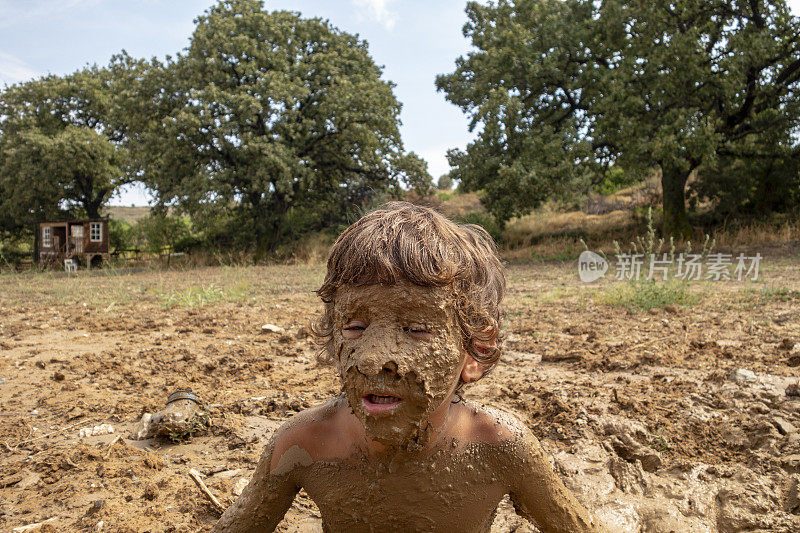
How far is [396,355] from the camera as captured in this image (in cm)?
120

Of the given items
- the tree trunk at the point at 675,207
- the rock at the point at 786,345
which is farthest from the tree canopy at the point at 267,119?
the rock at the point at 786,345

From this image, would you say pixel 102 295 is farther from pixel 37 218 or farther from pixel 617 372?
pixel 37 218

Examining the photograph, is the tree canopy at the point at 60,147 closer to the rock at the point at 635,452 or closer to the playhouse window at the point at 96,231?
the playhouse window at the point at 96,231

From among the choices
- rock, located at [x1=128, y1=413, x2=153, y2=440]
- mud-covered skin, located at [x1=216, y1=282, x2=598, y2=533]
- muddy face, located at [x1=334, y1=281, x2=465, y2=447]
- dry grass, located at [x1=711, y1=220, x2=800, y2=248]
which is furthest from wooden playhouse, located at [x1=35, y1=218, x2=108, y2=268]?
muddy face, located at [x1=334, y1=281, x2=465, y2=447]

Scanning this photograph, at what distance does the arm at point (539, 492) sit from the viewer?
1517 millimetres

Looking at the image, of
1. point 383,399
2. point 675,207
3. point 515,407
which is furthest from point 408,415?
point 675,207

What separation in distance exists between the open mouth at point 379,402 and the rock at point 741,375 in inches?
118

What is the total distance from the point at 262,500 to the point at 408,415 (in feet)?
2.15

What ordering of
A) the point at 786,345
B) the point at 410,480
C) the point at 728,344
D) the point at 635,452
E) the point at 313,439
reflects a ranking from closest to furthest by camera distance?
the point at 410,480 → the point at 313,439 → the point at 635,452 → the point at 786,345 → the point at 728,344

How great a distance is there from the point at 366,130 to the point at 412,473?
17.4 meters

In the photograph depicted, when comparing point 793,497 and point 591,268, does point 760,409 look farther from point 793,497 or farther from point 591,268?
point 591,268

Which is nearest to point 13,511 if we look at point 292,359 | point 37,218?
point 292,359

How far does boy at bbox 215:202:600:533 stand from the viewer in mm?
1246

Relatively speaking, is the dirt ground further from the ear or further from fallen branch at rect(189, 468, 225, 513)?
the ear
